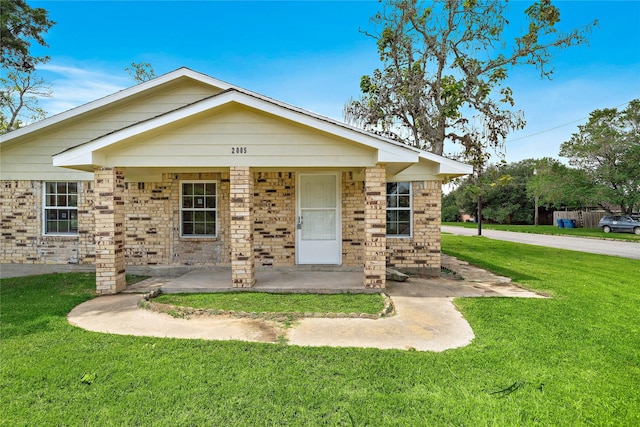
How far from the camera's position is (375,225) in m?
6.42

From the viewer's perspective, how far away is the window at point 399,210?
8.97 metres

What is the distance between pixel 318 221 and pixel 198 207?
3.27 meters

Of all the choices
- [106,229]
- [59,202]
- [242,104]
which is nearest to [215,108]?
[242,104]

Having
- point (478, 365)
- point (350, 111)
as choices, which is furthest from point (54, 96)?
point (478, 365)

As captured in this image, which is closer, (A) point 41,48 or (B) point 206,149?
(B) point 206,149

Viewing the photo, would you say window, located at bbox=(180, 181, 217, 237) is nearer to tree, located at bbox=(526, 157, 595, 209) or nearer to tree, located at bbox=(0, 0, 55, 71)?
tree, located at bbox=(0, 0, 55, 71)

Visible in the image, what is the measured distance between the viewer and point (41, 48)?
15.2 meters

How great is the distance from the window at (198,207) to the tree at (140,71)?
12.9 meters

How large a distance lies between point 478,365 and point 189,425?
9.56 feet

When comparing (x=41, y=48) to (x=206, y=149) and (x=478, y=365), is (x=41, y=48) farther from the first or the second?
(x=478, y=365)

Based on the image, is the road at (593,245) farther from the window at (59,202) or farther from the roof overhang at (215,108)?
the window at (59,202)

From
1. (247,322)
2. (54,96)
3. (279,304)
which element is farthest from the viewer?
(54,96)

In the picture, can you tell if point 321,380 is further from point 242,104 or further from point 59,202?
point 59,202

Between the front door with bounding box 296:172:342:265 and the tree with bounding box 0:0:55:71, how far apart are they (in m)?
14.8
